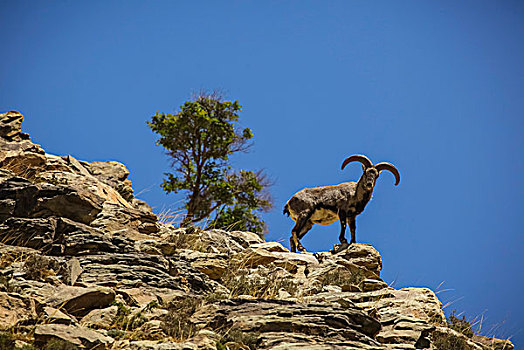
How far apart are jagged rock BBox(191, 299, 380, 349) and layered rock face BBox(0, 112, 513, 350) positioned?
18mm

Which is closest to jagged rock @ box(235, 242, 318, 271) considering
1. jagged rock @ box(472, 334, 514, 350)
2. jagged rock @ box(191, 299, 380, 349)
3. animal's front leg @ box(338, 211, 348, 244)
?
animal's front leg @ box(338, 211, 348, 244)

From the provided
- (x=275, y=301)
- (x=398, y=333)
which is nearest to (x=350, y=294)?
(x=398, y=333)

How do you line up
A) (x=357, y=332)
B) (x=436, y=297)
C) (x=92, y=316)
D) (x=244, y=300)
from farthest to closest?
(x=436, y=297) < (x=244, y=300) < (x=357, y=332) < (x=92, y=316)

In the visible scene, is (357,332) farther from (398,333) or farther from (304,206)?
(304,206)

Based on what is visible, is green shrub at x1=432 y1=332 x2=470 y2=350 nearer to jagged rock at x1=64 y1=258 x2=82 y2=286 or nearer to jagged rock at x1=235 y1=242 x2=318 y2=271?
jagged rock at x1=235 y1=242 x2=318 y2=271

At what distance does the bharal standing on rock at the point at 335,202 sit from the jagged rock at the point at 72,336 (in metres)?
9.31

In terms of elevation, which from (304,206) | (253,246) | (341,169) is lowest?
(253,246)

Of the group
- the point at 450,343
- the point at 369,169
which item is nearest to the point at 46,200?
the point at 450,343

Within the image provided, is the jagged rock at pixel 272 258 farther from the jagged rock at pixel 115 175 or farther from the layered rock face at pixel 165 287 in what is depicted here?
the jagged rock at pixel 115 175

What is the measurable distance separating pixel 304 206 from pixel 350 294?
17.5ft

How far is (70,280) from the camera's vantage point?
27.7 ft

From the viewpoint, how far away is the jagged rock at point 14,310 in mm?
6805

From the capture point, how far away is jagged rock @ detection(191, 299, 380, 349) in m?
7.41

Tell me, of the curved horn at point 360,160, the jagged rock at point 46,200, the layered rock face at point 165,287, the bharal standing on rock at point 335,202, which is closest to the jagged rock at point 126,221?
the layered rock face at point 165,287
